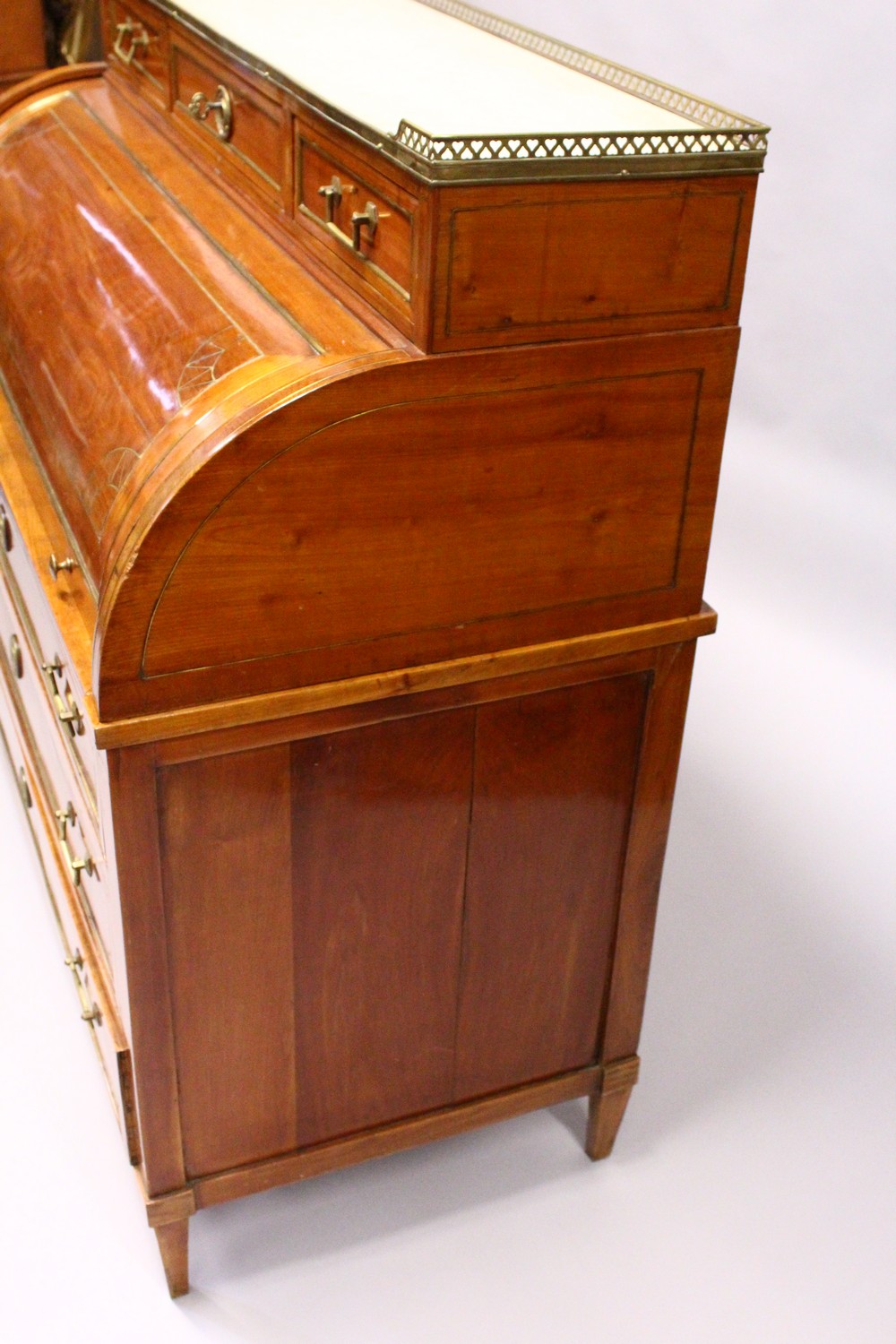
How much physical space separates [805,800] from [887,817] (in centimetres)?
19

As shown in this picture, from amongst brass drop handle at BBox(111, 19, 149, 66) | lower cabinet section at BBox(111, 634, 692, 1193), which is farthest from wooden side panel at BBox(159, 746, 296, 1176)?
brass drop handle at BBox(111, 19, 149, 66)

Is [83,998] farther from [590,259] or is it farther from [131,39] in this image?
[131,39]

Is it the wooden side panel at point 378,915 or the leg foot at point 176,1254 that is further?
the leg foot at point 176,1254

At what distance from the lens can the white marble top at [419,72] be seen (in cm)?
178

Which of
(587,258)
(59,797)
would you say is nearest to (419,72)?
(587,258)

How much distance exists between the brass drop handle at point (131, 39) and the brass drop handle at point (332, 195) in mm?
969

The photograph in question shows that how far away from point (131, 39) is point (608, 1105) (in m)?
2.09

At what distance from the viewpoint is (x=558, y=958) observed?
2.29 metres

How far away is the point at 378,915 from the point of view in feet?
6.86

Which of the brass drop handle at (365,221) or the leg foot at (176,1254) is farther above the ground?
the brass drop handle at (365,221)

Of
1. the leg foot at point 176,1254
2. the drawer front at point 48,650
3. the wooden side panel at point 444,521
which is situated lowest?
the leg foot at point 176,1254

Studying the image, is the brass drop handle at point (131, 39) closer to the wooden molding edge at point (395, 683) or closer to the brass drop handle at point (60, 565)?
the brass drop handle at point (60, 565)

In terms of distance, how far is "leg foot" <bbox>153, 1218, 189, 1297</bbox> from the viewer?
2.20m

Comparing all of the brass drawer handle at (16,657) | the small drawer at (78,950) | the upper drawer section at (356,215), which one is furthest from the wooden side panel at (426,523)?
the brass drawer handle at (16,657)
